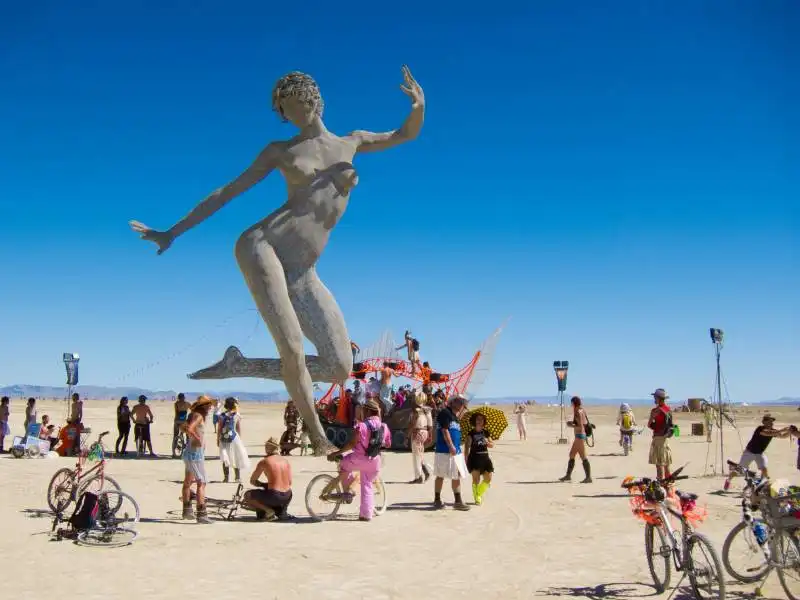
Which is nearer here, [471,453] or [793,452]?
[471,453]

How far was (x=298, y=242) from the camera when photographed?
27.8 feet

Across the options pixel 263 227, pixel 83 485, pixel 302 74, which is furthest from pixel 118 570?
pixel 302 74

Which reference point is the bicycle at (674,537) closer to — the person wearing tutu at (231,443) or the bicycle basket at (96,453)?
the bicycle basket at (96,453)

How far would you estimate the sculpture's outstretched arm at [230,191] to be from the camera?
860 centimetres

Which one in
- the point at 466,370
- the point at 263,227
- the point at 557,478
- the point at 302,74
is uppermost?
the point at 302,74

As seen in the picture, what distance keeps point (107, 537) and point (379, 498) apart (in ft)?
12.7

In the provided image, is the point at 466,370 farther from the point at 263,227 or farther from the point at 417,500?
the point at 263,227

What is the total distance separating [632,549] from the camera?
7422 millimetres

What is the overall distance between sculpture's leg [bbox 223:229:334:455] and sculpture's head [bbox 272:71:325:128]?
1.43 metres

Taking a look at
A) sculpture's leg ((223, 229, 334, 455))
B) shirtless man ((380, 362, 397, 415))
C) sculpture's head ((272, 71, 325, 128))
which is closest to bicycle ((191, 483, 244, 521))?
sculpture's leg ((223, 229, 334, 455))

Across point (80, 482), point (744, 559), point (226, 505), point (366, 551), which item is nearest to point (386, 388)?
point (226, 505)

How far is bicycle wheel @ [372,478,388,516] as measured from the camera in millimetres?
9141

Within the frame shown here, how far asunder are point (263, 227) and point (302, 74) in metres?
1.86

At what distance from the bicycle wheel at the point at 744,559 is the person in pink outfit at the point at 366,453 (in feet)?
12.0
